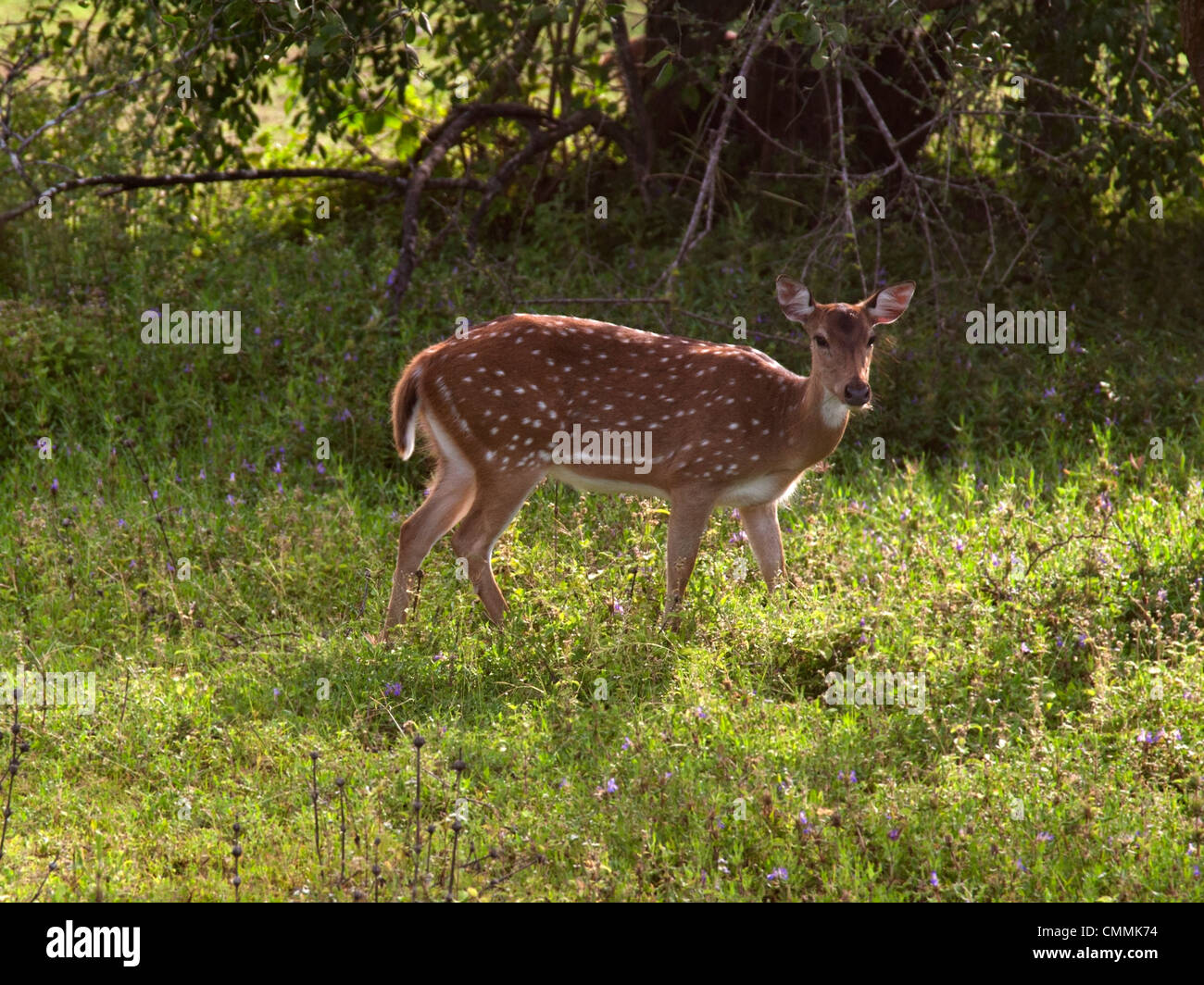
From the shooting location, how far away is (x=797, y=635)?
568 centimetres

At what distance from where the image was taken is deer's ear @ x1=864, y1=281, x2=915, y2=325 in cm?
628

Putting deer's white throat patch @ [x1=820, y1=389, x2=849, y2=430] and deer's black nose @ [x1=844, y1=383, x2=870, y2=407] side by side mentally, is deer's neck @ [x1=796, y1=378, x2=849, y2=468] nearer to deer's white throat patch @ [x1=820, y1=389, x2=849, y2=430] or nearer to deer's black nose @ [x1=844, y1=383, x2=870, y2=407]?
deer's white throat patch @ [x1=820, y1=389, x2=849, y2=430]

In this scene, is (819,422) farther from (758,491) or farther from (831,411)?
(758,491)

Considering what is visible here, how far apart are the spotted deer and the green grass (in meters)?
0.23

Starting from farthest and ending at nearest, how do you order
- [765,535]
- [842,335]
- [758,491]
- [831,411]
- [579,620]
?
1. [765,535]
2. [758,491]
3. [831,411]
4. [842,335]
5. [579,620]

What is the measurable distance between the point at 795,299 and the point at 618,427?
0.95 meters

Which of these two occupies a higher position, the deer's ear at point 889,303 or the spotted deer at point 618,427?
the deer's ear at point 889,303

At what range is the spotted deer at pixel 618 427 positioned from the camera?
6.26 m

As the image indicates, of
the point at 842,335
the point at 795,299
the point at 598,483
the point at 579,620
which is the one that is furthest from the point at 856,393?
the point at 579,620

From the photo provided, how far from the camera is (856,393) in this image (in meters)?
5.93

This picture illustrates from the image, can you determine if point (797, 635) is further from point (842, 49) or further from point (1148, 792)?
point (842, 49)

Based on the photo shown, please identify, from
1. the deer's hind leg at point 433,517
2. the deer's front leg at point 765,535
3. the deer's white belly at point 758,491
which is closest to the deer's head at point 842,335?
the deer's white belly at point 758,491

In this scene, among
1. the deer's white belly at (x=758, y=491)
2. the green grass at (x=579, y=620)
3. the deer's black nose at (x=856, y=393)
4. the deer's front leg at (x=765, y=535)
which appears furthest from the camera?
the deer's front leg at (x=765, y=535)

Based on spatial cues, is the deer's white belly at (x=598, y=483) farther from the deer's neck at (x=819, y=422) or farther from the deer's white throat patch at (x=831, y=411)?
the deer's white throat patch at (x=831, y=411)
